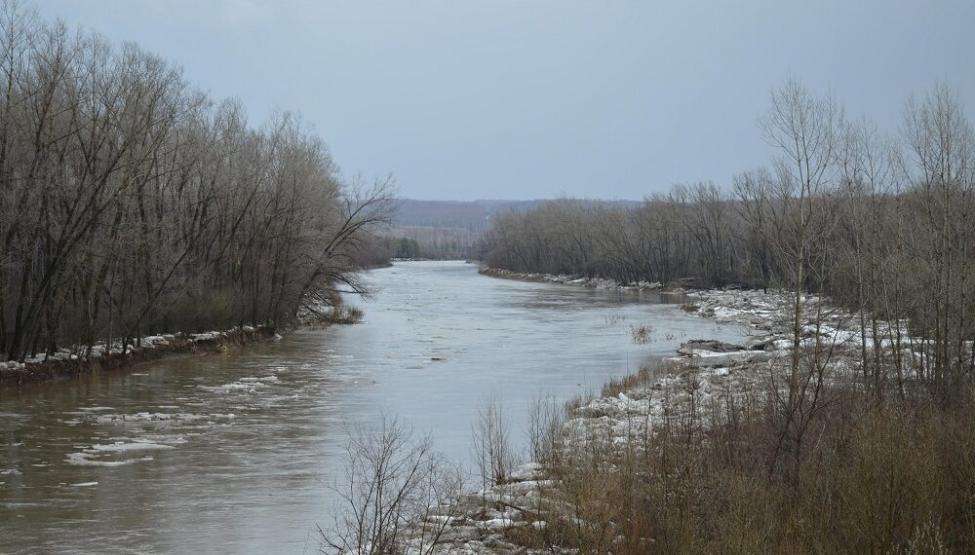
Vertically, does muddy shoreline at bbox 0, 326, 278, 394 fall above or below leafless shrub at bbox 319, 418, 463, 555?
above

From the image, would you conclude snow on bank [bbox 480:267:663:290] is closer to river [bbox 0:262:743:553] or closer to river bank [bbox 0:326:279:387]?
river [bbox 0:262:743:553]

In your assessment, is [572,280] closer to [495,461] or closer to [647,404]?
[647,404]

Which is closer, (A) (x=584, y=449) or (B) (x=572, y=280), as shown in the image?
(A) (x=584, y=449)

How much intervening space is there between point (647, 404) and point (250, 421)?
880cm

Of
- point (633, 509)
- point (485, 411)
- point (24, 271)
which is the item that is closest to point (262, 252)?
point (24, 271)

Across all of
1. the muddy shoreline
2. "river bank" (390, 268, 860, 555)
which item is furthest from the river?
"river bank" (390, 268, 860, 555)

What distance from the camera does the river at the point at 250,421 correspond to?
11.7m

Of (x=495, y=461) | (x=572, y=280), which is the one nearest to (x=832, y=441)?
(x=495, y=461)

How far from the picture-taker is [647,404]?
19.5 metres

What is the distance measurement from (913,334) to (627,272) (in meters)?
70.9

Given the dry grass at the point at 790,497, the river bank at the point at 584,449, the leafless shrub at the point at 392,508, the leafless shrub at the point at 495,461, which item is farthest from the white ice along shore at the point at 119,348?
the dry grass at the point at 790,497

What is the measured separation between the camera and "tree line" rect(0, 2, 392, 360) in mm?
23312

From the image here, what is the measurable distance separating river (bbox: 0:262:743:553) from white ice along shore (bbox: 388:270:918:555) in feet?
5.56

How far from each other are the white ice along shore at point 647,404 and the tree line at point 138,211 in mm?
15260
